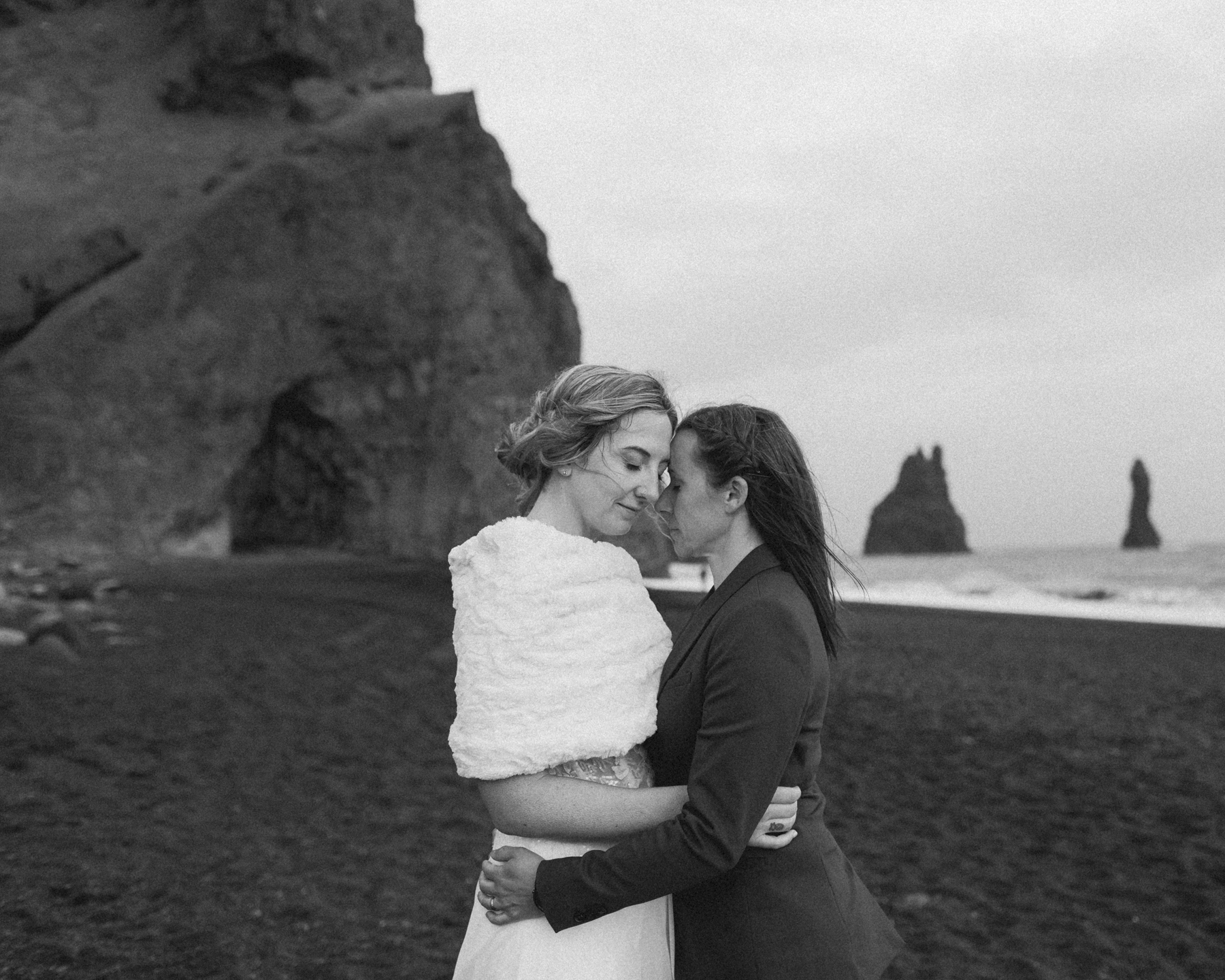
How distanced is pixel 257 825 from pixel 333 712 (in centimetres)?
321

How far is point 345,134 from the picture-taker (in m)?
28.5

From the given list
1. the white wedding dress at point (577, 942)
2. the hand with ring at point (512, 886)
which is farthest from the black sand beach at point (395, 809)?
the hand with ring at point (512, 886)

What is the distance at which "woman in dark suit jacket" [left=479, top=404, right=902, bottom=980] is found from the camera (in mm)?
2059

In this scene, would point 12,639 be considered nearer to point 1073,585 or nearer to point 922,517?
point 1073,585

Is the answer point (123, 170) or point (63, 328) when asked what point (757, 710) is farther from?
point (123, 170)

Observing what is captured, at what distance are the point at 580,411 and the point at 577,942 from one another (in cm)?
105

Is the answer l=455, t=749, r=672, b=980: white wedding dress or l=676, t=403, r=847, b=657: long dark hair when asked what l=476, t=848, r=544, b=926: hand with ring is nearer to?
l=455, t=749, r=672, b=980: white wedding dress

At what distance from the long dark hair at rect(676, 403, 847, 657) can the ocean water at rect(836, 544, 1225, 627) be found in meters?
11.5

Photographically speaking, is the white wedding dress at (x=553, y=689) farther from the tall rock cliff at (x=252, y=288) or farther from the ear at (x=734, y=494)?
the tall rock cliff at (x=252, y=288)

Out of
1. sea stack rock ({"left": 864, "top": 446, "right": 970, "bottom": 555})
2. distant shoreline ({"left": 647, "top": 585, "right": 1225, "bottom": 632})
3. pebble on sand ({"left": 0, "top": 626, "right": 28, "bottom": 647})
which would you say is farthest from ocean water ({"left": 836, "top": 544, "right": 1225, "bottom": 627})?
sea stack rock ({"left": 864, "top": 446, "right": 970, "bottom": 555})

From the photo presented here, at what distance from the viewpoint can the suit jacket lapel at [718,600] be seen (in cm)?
230

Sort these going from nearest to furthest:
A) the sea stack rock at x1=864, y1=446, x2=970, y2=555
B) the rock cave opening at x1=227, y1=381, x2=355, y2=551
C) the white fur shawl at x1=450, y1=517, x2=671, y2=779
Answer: the white fur shawl at x1=450, y1=517, x2=671, y2=779 → the rock cave opening at x1=227, y1=381, x2=355, y2=551 → the sea stack rock at x1=864, y1=446, x2=970, y2=555

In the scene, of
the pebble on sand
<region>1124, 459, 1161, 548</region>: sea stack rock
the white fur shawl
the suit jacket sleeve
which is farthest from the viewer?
<region>1124, 459, 1161, 548</region>: sea stack rock

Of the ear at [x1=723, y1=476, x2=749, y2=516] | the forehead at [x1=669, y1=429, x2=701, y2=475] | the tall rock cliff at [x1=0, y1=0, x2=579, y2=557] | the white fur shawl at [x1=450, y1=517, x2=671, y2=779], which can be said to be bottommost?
the white fur shawl at [x1=450, y1=517, x2=671, y2=779]
